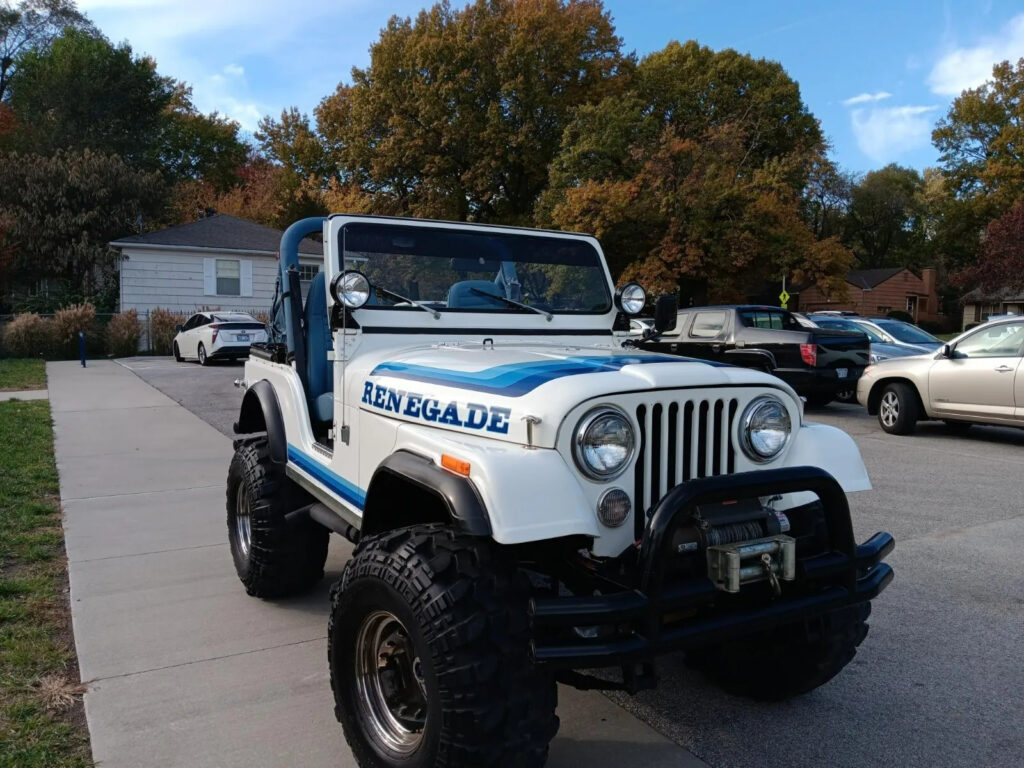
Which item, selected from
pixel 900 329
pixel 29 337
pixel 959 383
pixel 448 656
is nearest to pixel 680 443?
pixel 448 656

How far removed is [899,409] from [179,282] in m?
22.7

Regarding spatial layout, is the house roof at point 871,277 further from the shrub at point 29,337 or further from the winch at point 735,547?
the winch at point 735,547

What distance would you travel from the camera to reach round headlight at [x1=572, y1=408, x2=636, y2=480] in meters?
2.57

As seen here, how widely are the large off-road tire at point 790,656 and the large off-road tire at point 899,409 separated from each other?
8.01 metres

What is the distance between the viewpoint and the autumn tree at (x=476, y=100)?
30.8 m

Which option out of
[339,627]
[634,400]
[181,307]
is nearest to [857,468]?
[634,400]

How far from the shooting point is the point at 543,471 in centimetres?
249

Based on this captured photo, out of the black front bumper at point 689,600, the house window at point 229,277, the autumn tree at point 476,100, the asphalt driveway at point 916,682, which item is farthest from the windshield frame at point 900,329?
the house window at point 229,277

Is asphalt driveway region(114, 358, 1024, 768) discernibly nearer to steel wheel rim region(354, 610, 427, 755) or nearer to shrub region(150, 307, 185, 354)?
steel wheel rim region(354, 610, 427, 755)

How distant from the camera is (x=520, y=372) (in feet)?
9.58

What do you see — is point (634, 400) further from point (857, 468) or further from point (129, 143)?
point (129, 143)

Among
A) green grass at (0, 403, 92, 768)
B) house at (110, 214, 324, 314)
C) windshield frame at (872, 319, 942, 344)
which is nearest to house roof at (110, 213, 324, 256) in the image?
house at (110, 214, 324, 314)

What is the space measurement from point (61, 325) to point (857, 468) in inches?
949

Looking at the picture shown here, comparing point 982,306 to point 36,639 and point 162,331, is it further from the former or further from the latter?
point 36,639
